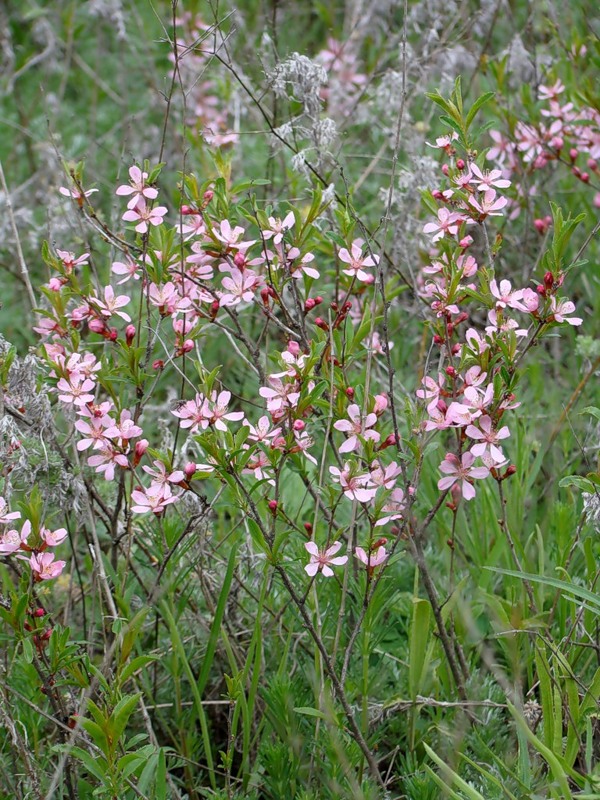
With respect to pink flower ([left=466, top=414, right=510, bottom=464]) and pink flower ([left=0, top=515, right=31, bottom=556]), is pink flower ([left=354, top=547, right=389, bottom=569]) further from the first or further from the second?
pink flower ([left=0, top=515, right=31, bottom=556])

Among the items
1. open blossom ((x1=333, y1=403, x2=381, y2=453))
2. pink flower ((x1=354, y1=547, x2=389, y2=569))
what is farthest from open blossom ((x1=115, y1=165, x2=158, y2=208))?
pink flower ((x1=354, y1=547, x2=389, y2=569))

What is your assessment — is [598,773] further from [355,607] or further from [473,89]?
[473,89]

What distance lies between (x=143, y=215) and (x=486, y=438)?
84cm

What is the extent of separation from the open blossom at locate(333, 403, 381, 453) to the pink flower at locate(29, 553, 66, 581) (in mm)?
569

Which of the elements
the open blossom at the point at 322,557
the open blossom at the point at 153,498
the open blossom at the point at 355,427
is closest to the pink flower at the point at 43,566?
the open blossom at the point at 153,498

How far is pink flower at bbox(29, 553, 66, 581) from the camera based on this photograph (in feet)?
5.72

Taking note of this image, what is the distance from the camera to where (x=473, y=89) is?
4340 millimetres

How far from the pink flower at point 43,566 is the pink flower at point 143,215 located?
2.23ft

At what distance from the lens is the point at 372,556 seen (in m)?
1.85

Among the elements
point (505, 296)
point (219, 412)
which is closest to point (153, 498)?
point (219, 412)

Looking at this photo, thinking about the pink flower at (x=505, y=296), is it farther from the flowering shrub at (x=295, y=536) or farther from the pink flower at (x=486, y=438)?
the pink flower at (x=486, y=438)

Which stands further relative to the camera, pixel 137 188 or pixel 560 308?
pixel 137 188

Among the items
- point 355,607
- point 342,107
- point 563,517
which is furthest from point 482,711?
point 342,107

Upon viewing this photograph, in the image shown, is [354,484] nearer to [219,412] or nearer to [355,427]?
[355,427]
